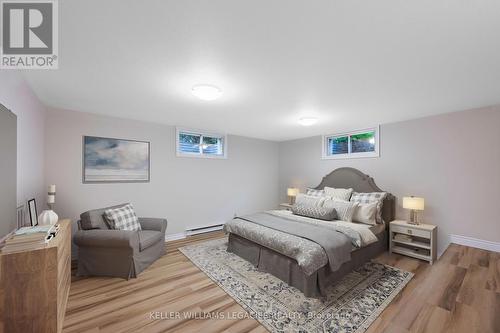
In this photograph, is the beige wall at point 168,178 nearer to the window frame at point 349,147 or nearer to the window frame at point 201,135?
the window frame at point 201,135

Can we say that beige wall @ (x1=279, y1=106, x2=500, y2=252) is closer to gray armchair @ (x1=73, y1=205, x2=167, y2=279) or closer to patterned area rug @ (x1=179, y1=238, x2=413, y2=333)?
patterned area rug @ (x1=179, y1=238, x2=413, y2=333)

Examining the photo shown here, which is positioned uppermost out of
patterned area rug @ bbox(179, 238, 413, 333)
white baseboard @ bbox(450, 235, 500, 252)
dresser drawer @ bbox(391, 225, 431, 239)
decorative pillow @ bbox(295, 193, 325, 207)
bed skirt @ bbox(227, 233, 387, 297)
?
decorative pillow @ bbox(295, 193, 325, 207)

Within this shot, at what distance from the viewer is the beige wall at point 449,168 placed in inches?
112

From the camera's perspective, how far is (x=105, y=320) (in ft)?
6.17

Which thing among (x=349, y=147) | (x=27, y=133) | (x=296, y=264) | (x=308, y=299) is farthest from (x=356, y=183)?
(x=27, y=133)

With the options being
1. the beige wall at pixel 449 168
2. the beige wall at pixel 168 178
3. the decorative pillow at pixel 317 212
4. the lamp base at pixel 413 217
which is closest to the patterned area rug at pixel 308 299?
the decorative pillow at pixel 317 212

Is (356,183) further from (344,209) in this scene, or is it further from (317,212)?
(317,212)

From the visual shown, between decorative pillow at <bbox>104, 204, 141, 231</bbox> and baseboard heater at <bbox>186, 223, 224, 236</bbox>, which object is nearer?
decorative pillow at <bbox>104, 204, 141, 231</bbox>

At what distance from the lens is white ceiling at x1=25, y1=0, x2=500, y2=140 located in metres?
1.21

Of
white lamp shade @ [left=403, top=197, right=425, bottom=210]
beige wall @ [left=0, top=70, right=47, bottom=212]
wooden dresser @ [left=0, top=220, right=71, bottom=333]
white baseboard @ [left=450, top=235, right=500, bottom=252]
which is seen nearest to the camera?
wooden dresser @ [left=0, top=220, right=71, bottom=333]

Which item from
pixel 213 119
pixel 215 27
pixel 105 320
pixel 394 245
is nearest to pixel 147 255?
pixel 105 320

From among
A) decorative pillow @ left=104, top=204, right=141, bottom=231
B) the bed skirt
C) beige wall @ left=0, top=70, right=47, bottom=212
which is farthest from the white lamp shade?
beige wall @ left=0, top=70, right=47, bottom=212

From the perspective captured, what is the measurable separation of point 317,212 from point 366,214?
77 centimetres

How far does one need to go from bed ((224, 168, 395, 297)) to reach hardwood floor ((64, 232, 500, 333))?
22.4 inches
